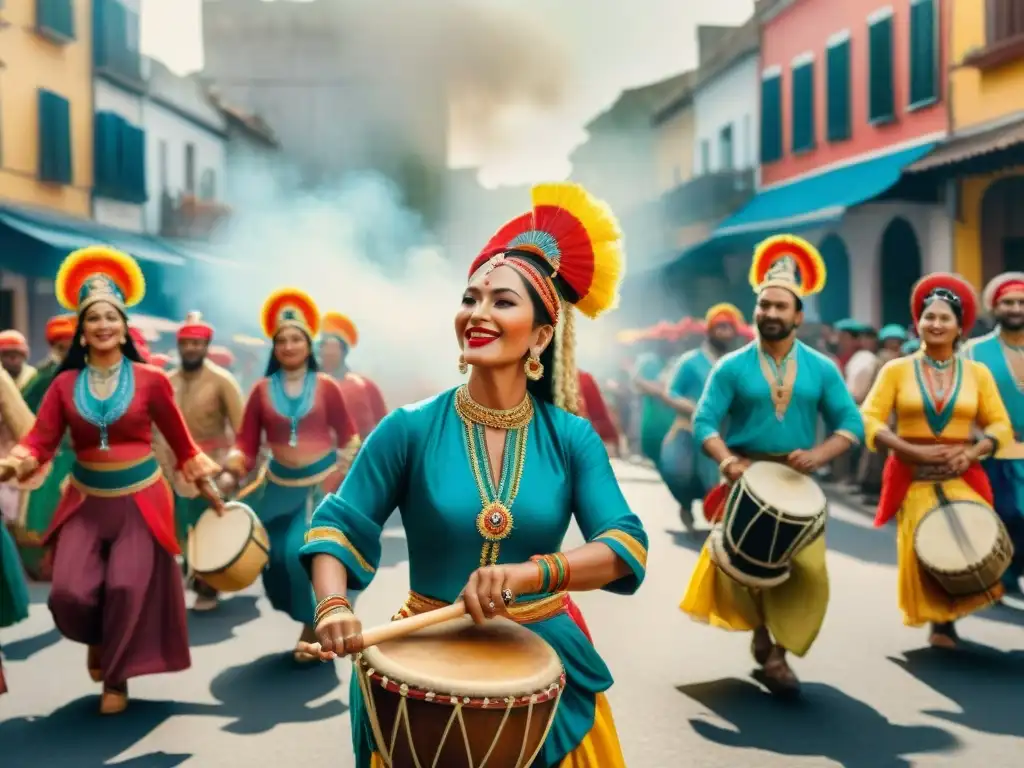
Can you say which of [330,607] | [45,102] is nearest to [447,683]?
[330,607]

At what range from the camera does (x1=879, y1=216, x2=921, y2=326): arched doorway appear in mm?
23922

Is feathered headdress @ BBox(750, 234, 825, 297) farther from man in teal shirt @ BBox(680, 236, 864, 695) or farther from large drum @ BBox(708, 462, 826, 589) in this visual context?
large drum @ BBox(708, 462, 826, 589)

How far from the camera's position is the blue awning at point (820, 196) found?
2156 cm

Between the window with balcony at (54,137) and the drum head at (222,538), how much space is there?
21.4m

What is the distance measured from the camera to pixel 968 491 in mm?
8688

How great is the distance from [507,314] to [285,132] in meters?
59.1

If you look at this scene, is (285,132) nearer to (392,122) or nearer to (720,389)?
(392,122)

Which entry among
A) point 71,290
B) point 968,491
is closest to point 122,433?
point 71,290

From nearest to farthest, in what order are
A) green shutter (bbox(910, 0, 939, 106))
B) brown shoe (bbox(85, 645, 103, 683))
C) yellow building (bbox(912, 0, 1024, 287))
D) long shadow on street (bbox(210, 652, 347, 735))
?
long shadow on street (bbox(210, 652, 347, 735))
brown shoe (bbox(85, 645, 103, 683))
yellow building (bbox(912, 0, 1024, 287))
green shutter (bbox(910, 0, 939, 106))

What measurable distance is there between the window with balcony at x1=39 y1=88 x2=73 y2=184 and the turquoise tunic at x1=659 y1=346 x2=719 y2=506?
675 inches

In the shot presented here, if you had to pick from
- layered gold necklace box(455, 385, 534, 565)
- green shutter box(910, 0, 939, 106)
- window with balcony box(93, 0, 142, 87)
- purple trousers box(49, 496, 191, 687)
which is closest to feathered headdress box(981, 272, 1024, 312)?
purple trousers box(49, 496, 191, 687)

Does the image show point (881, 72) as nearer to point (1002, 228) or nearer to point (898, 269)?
point (898, 269)

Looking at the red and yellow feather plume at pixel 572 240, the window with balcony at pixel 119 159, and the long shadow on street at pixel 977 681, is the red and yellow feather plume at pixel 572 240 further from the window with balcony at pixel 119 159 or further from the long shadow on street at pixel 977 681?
the window with balcony at pixel 119 159

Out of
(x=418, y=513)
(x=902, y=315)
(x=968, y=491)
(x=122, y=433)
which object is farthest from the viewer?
(x=902, y=315)
